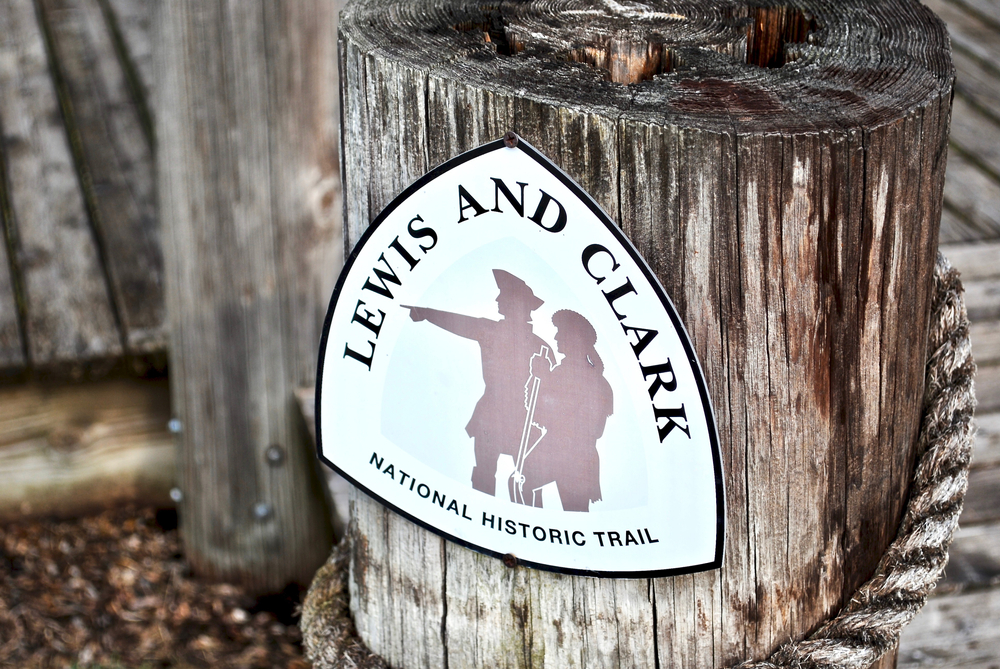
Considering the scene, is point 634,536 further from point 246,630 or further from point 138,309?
point 138,309

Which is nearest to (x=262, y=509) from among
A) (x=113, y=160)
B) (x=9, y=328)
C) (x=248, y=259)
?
(x=248, y=259)

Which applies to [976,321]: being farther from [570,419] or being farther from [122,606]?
[122,606]

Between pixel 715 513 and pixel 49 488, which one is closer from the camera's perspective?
pixel 715 513

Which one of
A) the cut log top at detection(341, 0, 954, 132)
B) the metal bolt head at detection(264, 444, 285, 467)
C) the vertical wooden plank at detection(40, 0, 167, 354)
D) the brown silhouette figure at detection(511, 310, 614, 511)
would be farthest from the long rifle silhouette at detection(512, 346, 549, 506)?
the vertical wooden plank at detection(40, 0, 167, 354)

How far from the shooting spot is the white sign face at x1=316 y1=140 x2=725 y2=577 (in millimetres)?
1000

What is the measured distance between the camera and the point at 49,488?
2.41 metres

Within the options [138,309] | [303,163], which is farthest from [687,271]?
[138,309]

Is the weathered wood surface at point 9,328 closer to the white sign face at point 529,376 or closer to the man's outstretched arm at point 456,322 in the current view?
the white sign face at point 529,376

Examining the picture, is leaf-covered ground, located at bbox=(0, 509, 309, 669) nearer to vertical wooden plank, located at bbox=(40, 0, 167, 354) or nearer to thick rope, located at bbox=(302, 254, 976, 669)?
vertical wooden plank, located at bbox=(40, 0, 167, 354)

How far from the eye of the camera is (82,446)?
238 centimetres

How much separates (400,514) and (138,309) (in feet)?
4.78

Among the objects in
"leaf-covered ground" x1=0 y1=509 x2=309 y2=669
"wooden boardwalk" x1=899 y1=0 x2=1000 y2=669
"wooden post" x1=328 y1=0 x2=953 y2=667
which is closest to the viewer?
"wooden post" x1=328 y1=0 x2=953 y2=667

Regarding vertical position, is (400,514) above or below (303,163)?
below

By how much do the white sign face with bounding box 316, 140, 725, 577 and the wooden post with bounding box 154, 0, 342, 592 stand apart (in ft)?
3.19
